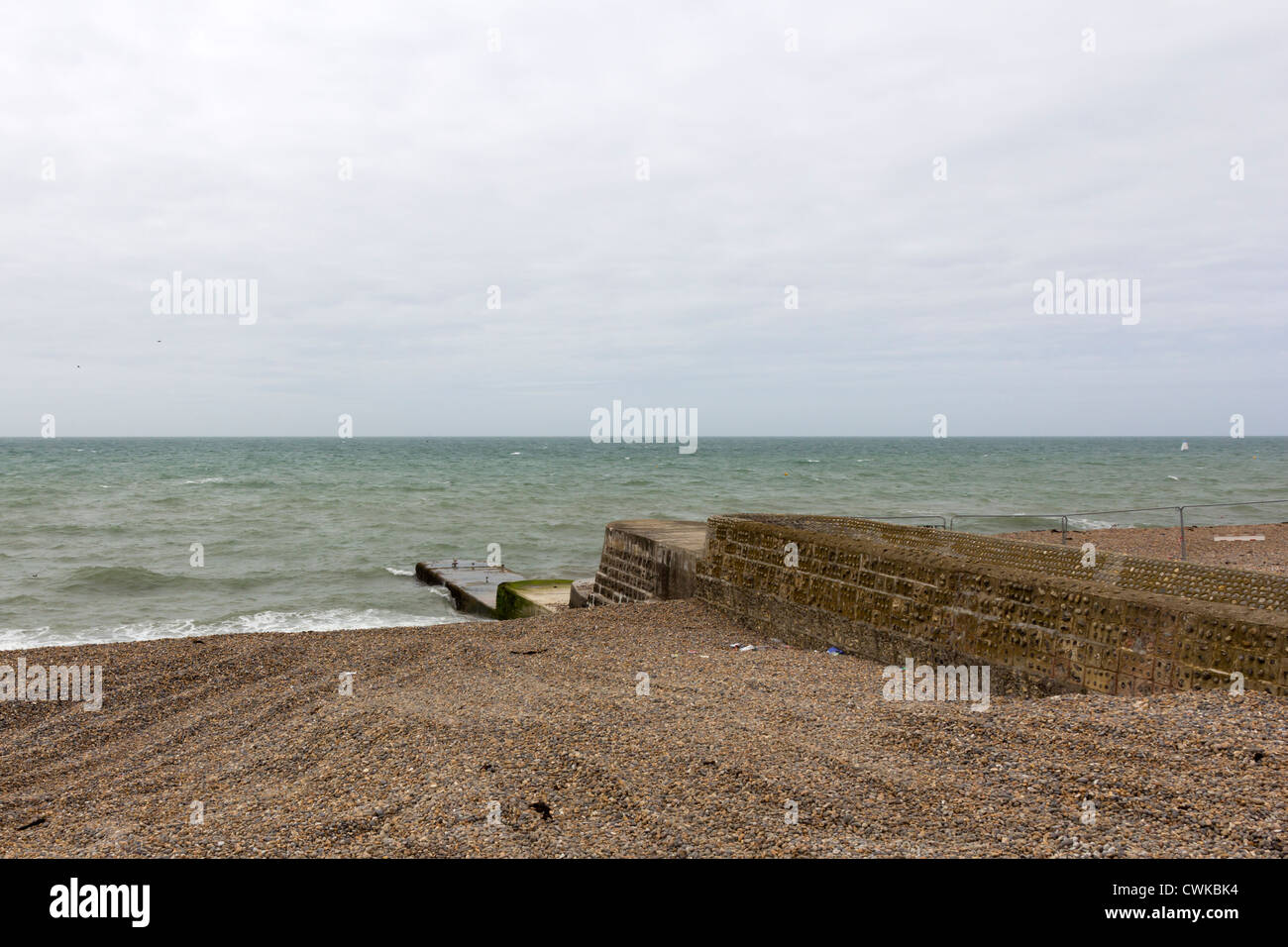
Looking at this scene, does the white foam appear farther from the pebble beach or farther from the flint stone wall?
the flint stone wall

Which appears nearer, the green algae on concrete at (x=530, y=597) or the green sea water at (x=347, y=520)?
the green algae on concrete at (x=530, y=597)

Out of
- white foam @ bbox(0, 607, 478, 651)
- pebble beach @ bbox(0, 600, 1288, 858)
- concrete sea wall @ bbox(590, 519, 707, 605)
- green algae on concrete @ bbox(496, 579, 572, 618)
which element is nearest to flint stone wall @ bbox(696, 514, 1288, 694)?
pebble beach @ bbox(0, 600, 1288, 858)

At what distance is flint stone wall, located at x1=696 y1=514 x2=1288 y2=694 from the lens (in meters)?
5.38

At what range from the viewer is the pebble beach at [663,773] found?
158 inches

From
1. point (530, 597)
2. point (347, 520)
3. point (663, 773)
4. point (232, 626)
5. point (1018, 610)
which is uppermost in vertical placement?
point (1018, 610)

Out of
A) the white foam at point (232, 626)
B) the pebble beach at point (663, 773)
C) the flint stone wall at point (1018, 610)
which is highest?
the flint stone wall at point (1018, 610)

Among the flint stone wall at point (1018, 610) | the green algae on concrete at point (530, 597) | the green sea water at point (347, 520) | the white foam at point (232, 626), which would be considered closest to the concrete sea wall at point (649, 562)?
the green algae on concrete at point (530, 597)

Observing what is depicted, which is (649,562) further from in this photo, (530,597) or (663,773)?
(663,773)

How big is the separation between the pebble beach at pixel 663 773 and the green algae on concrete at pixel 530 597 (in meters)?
7.32

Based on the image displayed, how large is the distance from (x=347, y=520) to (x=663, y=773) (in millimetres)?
34540

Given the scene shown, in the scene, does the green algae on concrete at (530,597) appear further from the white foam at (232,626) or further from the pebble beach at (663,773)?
the pebble beach at (663,773)

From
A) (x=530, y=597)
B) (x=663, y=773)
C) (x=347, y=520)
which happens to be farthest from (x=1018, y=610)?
(x=347, y=520)

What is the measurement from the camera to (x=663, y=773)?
196 inches
